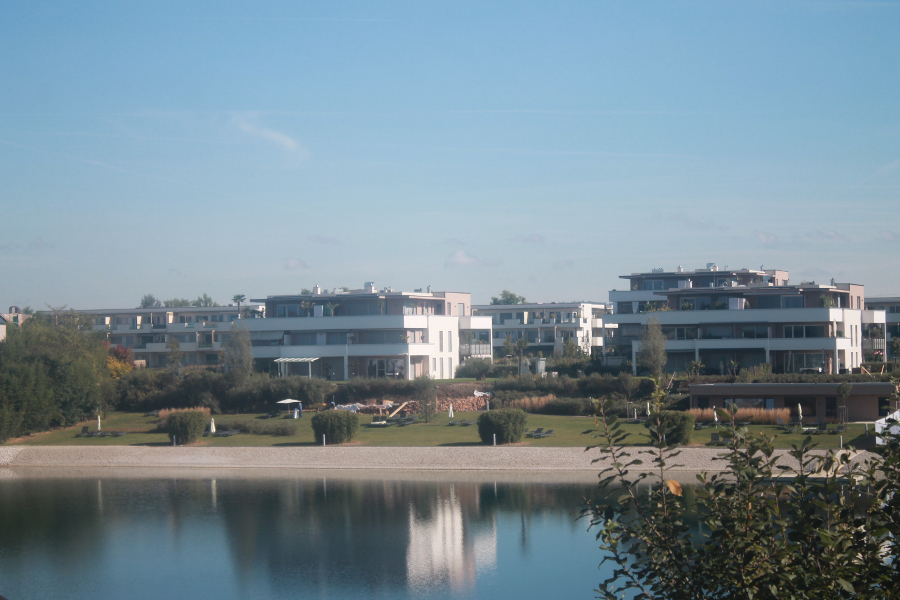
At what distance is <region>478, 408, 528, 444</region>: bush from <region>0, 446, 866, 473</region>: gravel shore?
113 centimetres

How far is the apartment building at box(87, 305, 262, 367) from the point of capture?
8912cm

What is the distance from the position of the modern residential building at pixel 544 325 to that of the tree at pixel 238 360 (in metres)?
40.0

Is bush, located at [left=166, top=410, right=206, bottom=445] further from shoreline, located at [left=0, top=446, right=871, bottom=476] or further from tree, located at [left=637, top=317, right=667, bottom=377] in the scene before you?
tree, located at [left=637, top=317, right=667, bottom=377]

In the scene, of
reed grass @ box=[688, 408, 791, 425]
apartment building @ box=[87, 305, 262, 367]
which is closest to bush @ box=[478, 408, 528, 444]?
reed grass @ box=[688, 408, 791, 425]

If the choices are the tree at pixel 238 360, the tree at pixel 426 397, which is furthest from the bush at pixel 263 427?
the tree at pixel 238 360

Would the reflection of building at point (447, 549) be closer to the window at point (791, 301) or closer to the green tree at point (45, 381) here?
the green tree at point (45, 381)

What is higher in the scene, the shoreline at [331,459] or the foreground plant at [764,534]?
the foreground plant at [764,534]

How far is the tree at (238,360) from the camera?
59938mm

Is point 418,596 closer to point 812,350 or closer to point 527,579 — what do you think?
point 527,579

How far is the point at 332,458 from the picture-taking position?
138ft

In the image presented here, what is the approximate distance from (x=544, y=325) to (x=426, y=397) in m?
46.6

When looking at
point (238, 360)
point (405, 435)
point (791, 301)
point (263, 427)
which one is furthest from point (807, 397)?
point (238, 360)

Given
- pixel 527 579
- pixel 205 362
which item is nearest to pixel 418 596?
pixel 527 579

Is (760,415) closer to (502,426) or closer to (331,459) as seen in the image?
(502,426)
